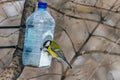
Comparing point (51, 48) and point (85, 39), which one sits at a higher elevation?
point (51, 48)

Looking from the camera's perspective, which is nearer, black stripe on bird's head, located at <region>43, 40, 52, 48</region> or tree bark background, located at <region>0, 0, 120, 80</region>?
black stripe on bird's head, located at <region>43, 40, 52, 48</region>

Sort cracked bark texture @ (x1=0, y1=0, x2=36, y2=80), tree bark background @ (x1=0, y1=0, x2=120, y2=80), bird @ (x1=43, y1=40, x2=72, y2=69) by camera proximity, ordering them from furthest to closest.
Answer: tree bark background @ (x1=0, y1=0, x2=120, y2=80)
bird @ (x1=43, y1=40, x2=72, y2=69)
cracked bark texture @ (x1=0, y1=0, x2=36, y2=80)

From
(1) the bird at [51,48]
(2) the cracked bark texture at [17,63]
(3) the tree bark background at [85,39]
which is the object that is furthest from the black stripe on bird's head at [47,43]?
(3) the tree bark background at [85,39]

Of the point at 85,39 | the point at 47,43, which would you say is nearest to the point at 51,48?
the point at 47,43

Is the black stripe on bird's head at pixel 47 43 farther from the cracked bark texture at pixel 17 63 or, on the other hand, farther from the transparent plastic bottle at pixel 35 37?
the cracked bark texture at pixel 17 63

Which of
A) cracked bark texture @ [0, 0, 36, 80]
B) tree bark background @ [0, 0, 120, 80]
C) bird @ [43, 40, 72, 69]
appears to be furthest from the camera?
tree bark background @ [0, 0, 120, 80]

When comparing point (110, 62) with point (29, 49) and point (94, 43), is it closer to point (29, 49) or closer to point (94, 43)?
point (94, 43)

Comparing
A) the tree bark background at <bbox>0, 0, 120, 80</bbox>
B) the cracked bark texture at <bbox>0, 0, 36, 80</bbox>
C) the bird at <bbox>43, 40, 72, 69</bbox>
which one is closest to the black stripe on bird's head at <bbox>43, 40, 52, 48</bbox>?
the bird at <bbox>43, 40, 72, 69</bbox>

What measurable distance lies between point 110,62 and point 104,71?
0.45ft

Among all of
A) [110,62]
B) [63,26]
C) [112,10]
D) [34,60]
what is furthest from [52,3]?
[34,60]

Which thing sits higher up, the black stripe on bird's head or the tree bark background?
the black stripe on bird's head

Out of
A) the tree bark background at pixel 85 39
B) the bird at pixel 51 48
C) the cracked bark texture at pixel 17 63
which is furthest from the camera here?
the tree bark background at pixel 85 39

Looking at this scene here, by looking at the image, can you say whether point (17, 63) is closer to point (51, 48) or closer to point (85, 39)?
point (51, 48)

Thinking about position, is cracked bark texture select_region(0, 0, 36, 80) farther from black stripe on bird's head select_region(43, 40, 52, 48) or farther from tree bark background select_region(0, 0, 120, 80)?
tree bark background select_region(0, 0, 120, 80)
